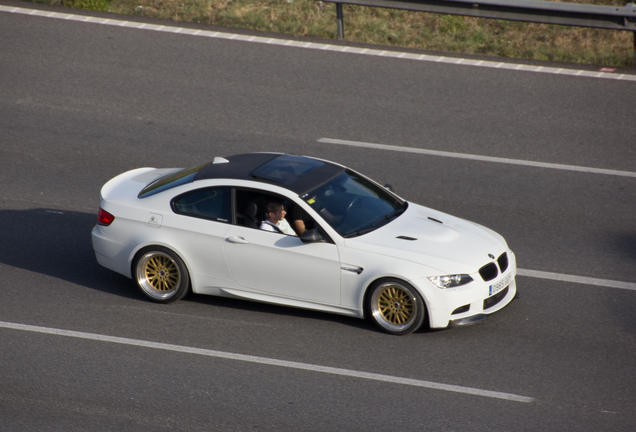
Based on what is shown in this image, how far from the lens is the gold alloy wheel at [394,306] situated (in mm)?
7980

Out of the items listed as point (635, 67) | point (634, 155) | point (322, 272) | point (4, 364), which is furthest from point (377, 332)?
point (635, 67)

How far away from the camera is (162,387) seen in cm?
721

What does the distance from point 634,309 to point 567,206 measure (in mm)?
2637

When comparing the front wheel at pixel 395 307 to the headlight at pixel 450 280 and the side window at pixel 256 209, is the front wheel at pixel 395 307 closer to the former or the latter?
the headlight at pixel 450 280

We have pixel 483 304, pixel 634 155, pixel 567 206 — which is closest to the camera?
pixel 483 304

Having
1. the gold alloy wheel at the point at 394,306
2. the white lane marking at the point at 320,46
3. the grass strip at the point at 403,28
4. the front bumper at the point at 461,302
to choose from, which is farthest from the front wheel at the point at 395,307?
the grass strip at the point at 403,28

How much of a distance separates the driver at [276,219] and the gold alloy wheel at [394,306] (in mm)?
1164

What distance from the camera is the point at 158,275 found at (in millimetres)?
8836

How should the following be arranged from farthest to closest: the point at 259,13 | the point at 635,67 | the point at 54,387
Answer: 1. the point at 259,13
2. the point at 635,67
3. the point at 54,387

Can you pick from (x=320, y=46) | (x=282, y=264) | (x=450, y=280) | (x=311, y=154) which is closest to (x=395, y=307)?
(x=450, y=280)

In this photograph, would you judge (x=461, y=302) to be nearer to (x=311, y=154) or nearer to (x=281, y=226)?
(x=281, y=226)

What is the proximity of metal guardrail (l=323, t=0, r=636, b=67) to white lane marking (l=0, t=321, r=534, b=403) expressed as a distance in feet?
32.8

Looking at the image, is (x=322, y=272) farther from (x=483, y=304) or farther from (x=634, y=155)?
(x=634, y=155)

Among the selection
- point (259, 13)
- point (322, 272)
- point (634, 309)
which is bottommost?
point (634, 309)
